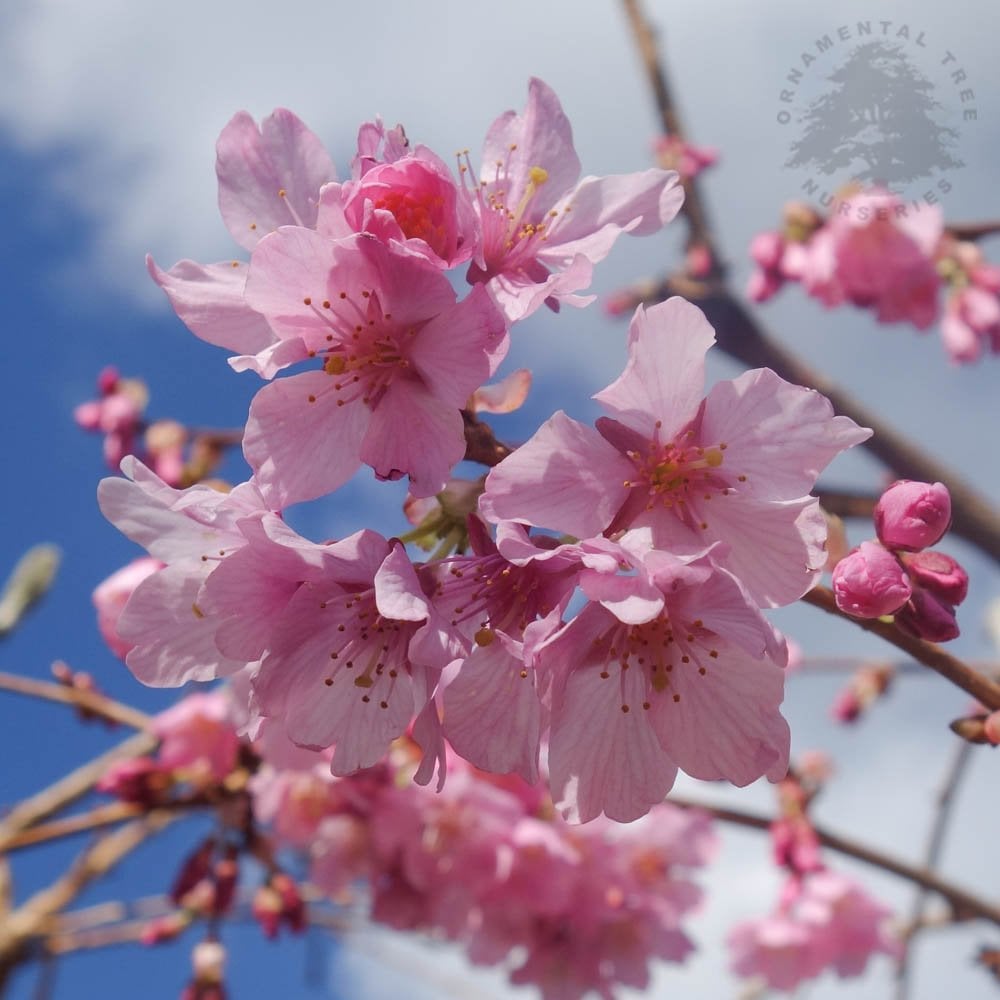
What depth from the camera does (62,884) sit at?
3.16m

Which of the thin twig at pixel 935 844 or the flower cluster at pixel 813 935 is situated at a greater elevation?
the thin twig at pixel 935 844

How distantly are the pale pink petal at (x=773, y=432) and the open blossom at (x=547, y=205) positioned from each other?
19 cm

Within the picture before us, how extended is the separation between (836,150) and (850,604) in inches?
31.9

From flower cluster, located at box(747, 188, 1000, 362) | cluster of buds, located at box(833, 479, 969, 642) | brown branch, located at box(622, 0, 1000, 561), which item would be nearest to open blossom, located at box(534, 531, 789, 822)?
cluster of buds, located at box(833, 479, 969, 642)

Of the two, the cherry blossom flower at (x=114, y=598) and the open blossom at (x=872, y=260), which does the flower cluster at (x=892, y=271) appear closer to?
the open blossom at (x=872, y=260)

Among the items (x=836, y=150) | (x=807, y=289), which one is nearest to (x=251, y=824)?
(x=836, y=150)

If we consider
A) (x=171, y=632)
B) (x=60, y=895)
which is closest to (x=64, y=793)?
(x=60, y=895)

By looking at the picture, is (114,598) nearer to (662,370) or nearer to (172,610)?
(172,610)

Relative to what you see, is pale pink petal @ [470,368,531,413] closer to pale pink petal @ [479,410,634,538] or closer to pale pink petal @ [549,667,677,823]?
pale pink petal @ [479,410,634,538]

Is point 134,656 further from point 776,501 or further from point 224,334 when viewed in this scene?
point 776,501

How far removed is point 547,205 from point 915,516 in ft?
1.84

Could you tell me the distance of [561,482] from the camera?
3.18 feet

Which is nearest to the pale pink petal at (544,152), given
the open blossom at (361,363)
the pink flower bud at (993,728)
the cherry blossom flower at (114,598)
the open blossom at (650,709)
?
the open blossom at (361,363)

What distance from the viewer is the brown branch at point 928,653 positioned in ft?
3.27
